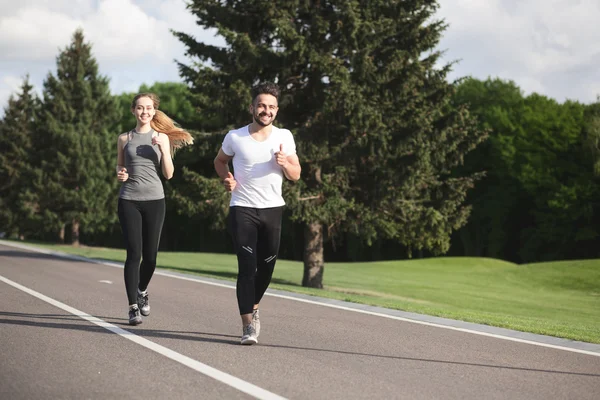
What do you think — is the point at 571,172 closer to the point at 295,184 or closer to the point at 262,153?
the point at 295,184

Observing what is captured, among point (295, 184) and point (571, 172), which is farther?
point (571, 172)

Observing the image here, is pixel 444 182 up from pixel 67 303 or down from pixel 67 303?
up

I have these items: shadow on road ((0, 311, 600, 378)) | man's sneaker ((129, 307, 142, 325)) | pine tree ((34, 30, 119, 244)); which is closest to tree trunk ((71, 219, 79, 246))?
pine tree ((34, 30, 119, 244))

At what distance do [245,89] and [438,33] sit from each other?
5.81 m

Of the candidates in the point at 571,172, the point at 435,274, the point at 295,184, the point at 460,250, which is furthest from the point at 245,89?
the point at 460,250

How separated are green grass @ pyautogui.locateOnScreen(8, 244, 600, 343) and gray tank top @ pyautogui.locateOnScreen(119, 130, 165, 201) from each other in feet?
27.9

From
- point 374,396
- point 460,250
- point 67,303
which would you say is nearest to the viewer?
point 374,396

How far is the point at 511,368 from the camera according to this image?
609cm

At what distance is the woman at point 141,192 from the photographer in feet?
25.9

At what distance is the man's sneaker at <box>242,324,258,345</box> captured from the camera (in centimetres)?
670

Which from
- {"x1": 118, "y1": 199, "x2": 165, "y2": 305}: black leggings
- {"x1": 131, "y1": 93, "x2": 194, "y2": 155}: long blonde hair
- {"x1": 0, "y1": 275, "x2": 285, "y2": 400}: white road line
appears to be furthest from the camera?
{"x1": 131, "y1": 93, "x2": 194, "y2": 155}: long blonde hair

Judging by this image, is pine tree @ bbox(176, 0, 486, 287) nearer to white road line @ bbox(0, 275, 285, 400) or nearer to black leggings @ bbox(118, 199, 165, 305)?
black leggings @ bbox(118, 199, 165, 305)

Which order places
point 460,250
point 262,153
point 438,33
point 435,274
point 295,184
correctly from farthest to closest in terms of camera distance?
point 460,250 < point 435,274 < point 438,33 < point 295,184 < point 262,153

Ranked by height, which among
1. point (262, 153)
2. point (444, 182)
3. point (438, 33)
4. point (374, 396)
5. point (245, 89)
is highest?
point (438, 33)
